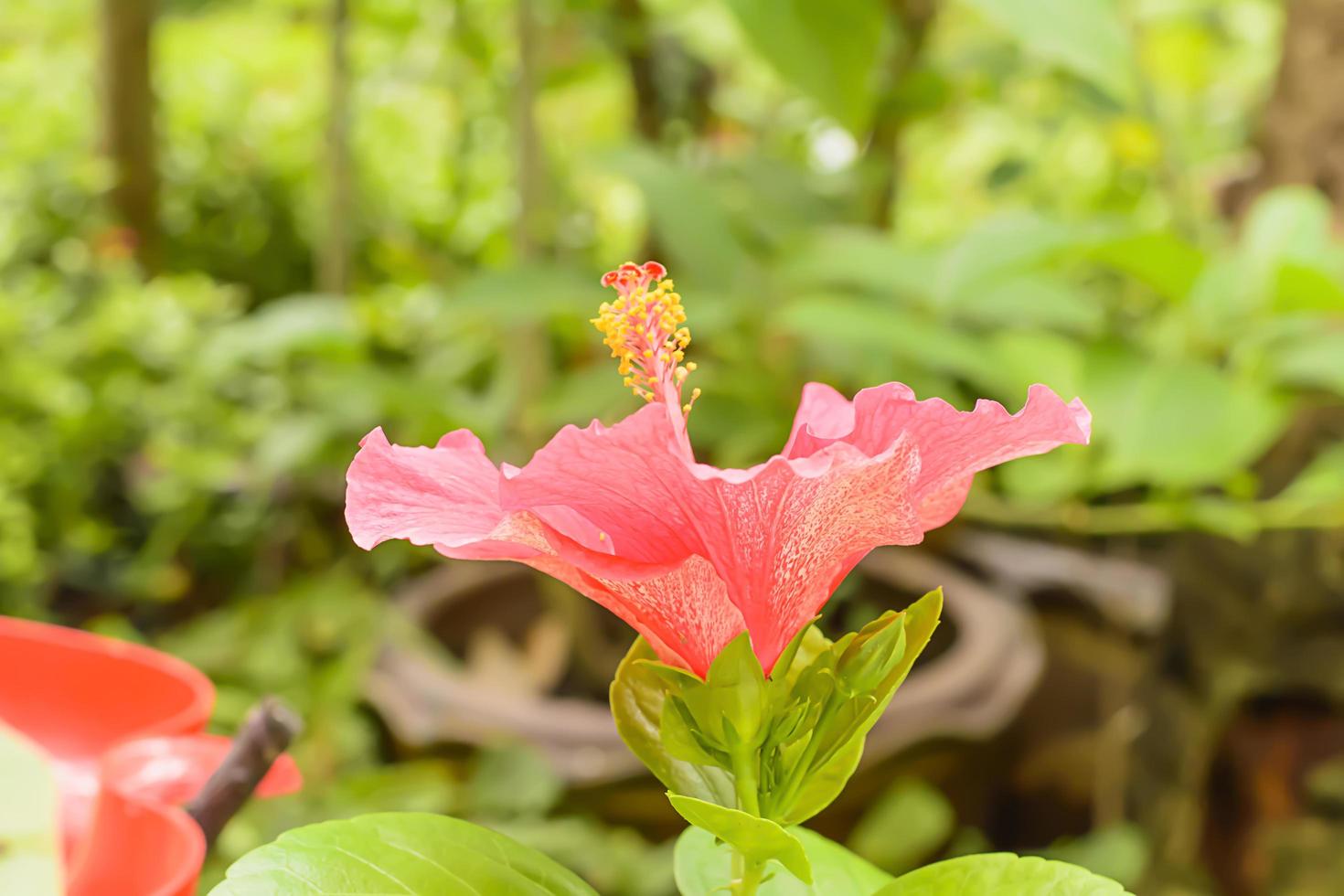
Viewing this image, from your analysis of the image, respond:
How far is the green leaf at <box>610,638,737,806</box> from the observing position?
0.17 meters

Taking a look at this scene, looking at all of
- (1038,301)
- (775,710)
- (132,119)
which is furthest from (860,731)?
(132,119)

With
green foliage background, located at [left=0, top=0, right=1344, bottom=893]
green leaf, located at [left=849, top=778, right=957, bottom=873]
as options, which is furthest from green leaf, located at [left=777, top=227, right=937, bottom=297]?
green leaf, located at [left=849, top=778, right=957, bottom=873]

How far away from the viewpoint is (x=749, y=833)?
0.15m

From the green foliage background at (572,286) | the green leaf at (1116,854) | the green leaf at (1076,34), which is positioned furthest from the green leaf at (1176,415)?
the green leaf at (1116,854)

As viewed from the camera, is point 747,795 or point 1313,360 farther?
point 1313,360

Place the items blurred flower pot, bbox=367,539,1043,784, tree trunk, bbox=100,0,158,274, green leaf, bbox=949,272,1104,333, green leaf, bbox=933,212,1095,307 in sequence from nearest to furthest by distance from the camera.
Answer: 1. green leaf, bbox=933,212,1095,307
2. green leaf, bbox=949,272,1104,333
3. blurred flower pot, bbox=367,539,1043,784
4. tree trunk, bbox=100,0,158,274

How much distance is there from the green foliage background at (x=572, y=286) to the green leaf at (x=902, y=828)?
12 centimetres

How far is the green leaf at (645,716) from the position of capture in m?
0.17

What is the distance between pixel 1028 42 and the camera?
42 cm

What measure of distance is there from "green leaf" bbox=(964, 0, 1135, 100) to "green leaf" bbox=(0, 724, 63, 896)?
0.37m

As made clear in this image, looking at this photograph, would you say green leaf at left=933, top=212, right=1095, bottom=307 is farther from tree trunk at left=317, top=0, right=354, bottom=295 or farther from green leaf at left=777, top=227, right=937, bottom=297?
tree trunk at left=317, top=0, right=354, bottom=295

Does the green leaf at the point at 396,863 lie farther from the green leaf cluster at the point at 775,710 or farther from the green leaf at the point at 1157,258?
the green leaf at the point at 1157,258

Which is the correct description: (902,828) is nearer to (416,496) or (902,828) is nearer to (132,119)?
(416,496)

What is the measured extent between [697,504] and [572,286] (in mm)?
442
